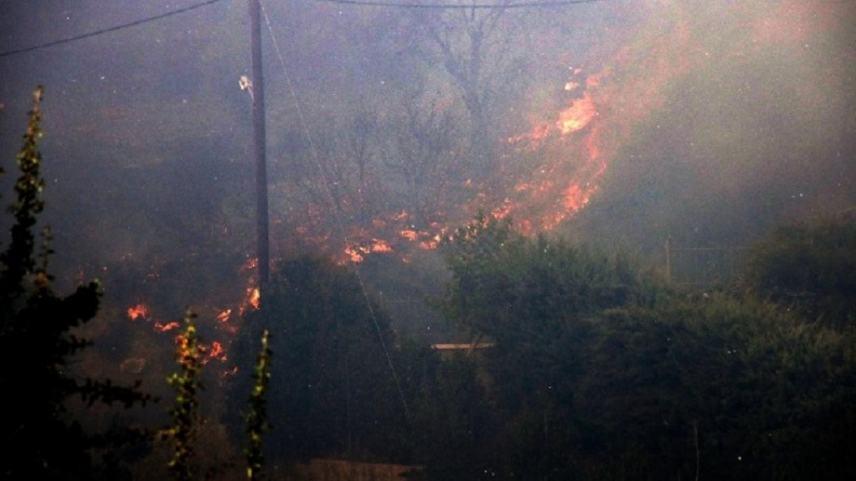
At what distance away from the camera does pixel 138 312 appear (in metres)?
24.0

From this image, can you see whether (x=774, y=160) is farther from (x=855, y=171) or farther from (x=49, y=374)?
(x=49, y=374)

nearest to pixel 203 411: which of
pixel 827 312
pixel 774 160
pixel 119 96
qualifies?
pixel 827 312

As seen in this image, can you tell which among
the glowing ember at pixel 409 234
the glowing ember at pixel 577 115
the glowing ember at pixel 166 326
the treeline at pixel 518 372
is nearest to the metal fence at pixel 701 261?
the treeline at pixel 518 372

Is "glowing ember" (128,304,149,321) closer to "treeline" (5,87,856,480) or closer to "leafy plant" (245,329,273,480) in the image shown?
"treeline" (5,87,856,480)

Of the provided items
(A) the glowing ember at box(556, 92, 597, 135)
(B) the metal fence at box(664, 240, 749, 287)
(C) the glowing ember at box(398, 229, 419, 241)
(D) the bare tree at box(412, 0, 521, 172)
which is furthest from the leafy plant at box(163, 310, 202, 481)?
(D) the bare tree at box(412, 0, 521, 172)

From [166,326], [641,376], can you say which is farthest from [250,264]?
[641,376]

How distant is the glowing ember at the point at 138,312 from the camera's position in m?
23.7

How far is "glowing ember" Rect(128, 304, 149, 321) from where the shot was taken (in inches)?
934

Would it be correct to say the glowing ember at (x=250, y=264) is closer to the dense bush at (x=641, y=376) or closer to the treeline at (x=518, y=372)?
the treeline at (x=518, y=372)

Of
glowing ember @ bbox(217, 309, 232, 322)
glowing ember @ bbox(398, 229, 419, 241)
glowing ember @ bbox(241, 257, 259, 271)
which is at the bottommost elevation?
glowing ember @ bbox(217, 309, 232, 322)

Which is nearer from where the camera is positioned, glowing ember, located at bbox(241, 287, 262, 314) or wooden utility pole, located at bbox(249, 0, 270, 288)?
glowing ember, located at bbox(241, 287, 262, 314)

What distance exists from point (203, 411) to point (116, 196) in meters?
15.8

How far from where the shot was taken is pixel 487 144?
3341 centimetres

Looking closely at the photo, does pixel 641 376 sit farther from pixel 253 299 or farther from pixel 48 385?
pixel 253 299
